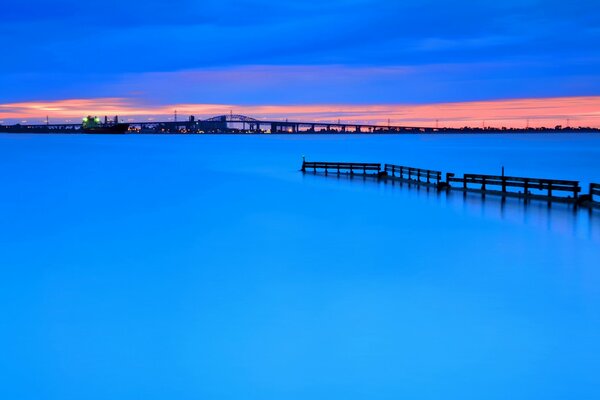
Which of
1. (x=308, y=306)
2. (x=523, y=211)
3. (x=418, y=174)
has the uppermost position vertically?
(x=418, y=174)

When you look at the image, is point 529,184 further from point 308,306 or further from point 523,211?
point 308,306

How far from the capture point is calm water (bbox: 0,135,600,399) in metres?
11.5

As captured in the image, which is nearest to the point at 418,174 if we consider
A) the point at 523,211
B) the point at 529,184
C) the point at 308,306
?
the point at 529,184

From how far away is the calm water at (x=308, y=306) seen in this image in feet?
37.6

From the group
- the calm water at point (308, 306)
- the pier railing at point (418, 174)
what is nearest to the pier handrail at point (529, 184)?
the calm water at point (308, 306)

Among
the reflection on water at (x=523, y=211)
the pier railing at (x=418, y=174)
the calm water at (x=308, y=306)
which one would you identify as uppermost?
the pier railing at (x=418, y=174)

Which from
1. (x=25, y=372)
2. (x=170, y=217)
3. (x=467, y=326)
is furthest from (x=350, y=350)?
(x=170, y=217)

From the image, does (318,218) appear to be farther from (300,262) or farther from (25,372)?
(25,372)

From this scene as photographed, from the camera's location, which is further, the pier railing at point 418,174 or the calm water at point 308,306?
the pier railing at point 418,174

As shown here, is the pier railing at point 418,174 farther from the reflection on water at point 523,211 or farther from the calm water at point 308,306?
the calm water at point 308,306

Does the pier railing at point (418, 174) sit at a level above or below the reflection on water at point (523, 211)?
above

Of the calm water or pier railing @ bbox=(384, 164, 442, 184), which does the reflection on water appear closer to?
the calm water

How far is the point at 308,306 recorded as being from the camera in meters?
16.1

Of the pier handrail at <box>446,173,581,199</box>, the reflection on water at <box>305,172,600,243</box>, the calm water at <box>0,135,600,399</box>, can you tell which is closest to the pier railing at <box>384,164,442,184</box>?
the reflection on water at <box>305,172,600,243</box>
